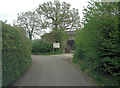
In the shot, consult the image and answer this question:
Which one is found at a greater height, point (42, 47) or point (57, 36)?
point (57, 36)

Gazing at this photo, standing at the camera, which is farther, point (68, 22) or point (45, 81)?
point (68, 22)

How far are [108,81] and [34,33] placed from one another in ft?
99.0

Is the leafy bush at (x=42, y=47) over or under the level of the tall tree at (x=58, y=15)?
under

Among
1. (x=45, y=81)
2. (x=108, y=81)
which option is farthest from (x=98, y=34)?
(x=45, y=81)

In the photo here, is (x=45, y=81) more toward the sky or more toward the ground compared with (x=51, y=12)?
more toward the ground

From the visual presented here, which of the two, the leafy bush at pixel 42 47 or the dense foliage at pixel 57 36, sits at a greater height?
the dense foliage at pixel 57 36

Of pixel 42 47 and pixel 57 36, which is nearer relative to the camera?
pixel 57 36

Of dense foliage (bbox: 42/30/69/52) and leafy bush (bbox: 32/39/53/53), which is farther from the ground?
dense foliage (bbox: 42/30/69/52)

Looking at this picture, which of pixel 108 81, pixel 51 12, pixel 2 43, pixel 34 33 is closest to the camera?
pixel 2 43

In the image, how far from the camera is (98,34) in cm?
670

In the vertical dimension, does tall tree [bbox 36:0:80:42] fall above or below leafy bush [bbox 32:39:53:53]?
above

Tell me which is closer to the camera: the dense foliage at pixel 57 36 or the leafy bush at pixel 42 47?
the dense foliage at pixel 57 36

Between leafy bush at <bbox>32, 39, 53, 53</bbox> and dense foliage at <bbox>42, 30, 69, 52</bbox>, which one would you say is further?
leafy bush at <bbox>32, 39, 53, 53</bbox>

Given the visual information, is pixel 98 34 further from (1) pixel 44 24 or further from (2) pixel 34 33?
(2) pixel 34 33
